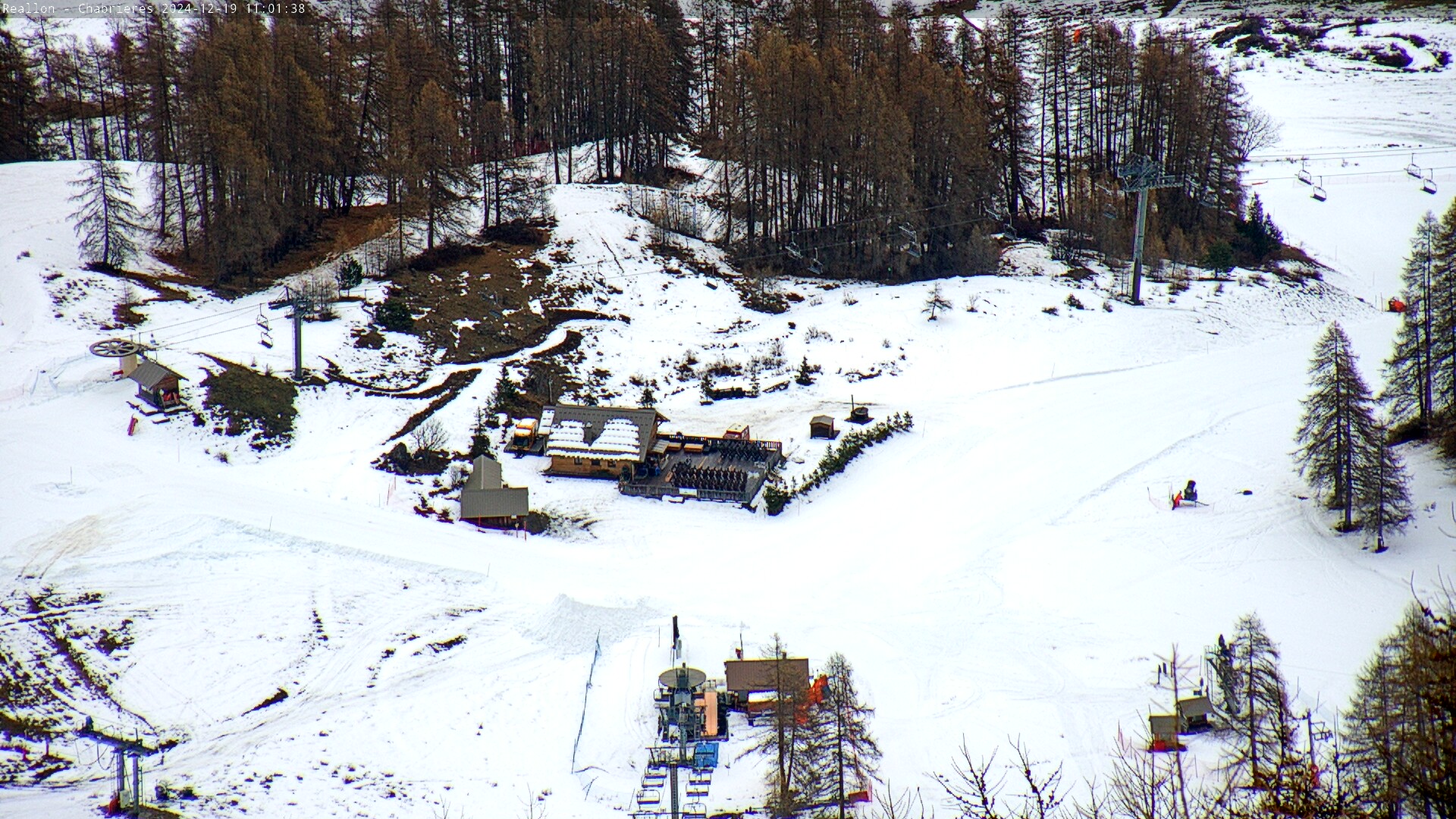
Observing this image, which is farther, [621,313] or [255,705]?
[621,313]

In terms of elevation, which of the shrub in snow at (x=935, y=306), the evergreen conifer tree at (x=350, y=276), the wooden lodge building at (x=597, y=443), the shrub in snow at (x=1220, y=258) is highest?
the evergreen conifer tree at (x=350, y=276)

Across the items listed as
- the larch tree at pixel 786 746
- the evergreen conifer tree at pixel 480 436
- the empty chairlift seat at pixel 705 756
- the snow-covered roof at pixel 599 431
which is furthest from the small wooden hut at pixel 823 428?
the empty chairlift seat at pixel 705 756

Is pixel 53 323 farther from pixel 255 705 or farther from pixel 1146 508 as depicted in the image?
pixel 1146 508

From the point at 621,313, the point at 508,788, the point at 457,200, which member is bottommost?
the point at 508,788

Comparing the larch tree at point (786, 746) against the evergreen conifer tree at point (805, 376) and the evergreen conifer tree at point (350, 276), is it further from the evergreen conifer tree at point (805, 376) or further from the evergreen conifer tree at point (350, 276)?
the evergreen conifer tree at point (350, 276)

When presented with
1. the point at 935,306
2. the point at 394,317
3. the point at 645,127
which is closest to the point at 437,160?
the point at 394,317

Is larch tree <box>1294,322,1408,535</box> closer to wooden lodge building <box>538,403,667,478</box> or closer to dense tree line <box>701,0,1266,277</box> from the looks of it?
wooden lodge building <box>538,403,667,478</box>

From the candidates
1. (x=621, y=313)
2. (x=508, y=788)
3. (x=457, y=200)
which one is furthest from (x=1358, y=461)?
(x=457, y=200)

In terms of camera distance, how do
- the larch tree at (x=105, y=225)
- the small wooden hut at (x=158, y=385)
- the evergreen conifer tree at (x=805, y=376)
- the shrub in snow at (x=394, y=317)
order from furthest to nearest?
the larch tree at (x=105, y=225), the shrub in snow at (x=394, y=317), the evergreen conifer tree at (x=805, y=376), the small wooden hut at (x=158, y=385)
